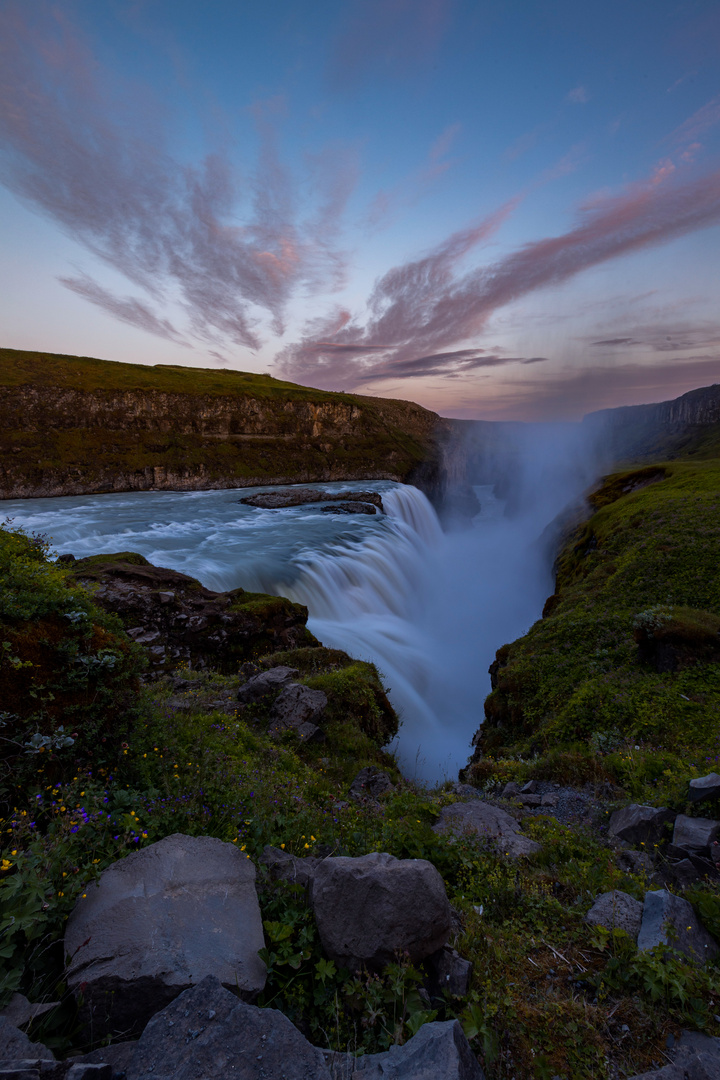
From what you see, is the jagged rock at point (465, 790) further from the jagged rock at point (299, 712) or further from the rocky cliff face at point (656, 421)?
the rocky cliff face at point (656, 421)

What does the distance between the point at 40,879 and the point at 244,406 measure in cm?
12278

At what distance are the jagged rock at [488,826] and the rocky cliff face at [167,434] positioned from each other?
9560 centimetres

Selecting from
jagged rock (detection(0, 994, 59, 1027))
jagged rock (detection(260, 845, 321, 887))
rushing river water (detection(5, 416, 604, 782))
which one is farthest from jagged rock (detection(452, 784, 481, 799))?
jagged rock (detection(0, 994, 59, 1027))

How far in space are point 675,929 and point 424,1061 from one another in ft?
7.65

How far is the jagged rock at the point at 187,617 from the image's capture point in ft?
40.8

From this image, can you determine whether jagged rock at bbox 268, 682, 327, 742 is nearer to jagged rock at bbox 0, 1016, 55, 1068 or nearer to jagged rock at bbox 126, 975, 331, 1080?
jagged rock at bbox 126, 975, 331, 1080

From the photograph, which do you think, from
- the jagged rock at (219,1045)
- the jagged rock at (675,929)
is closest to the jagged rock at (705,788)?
the jagged rock at (675,929)

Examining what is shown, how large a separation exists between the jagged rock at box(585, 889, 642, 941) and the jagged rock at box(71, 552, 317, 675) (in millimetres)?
10335

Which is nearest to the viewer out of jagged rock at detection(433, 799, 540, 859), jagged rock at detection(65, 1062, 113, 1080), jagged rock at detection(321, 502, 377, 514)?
jagged rock at detection(65, 1062, 113, 1080)

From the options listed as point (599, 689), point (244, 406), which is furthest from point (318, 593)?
point (244, 406)

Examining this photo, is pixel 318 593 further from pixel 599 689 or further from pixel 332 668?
pixel 599 689

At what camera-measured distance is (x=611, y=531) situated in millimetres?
25719

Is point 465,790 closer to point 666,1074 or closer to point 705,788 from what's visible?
point 705,788

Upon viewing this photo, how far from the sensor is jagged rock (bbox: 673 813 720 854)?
4.96 m
